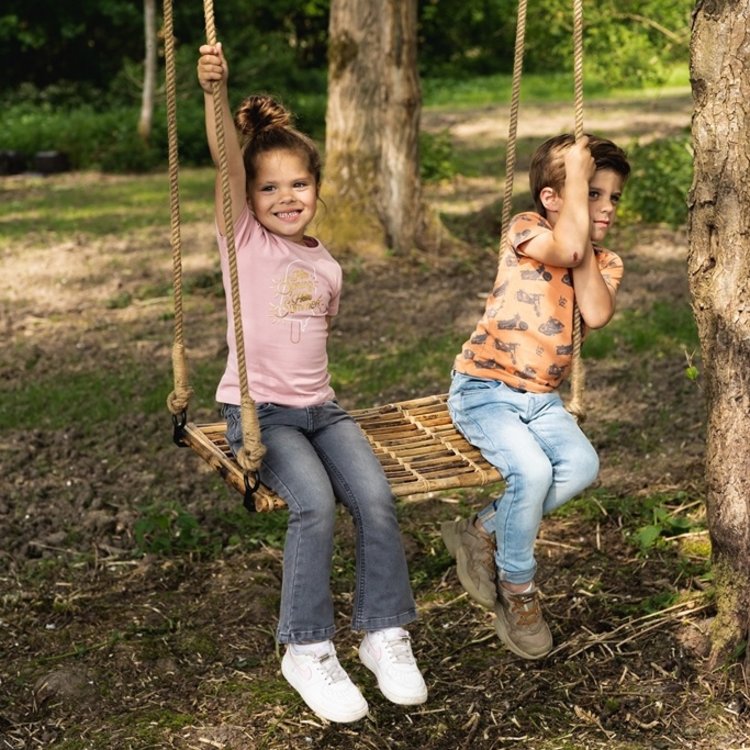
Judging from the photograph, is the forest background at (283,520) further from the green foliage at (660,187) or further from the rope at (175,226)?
the rope at (175,226)

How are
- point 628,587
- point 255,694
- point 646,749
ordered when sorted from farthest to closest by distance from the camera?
point 628,587, point 255,694, point 646,749

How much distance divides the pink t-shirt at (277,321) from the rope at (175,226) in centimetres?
12

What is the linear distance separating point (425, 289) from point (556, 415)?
4.61 meters

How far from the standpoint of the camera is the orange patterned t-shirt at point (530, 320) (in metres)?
3.47

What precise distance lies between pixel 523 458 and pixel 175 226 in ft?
3.57

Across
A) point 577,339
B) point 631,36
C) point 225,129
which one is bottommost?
point 577,339

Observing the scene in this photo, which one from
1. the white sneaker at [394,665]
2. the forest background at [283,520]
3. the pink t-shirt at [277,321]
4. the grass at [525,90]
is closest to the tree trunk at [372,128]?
the forest background at [283,520]

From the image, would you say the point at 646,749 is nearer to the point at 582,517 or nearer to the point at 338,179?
the point at 582,517

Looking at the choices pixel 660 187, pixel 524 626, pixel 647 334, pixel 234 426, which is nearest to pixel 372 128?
pixel 647 334

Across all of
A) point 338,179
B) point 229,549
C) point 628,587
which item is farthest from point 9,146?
point 628,587

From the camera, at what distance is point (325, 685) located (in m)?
3.07

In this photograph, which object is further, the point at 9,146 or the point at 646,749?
the point at 9,146

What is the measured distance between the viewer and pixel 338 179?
8391 millimetres

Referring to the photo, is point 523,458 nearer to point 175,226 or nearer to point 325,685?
point 325,685
